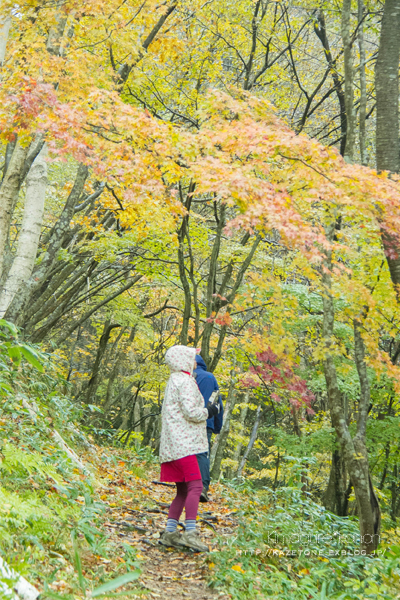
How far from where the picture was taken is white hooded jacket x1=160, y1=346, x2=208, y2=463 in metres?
3.99

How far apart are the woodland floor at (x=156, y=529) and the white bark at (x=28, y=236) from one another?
310cm

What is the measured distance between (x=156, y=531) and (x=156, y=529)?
94mm

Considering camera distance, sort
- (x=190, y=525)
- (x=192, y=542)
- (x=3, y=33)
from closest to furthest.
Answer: (x=192, y=542) < (x=190, y=525) < (x=3, y=33)

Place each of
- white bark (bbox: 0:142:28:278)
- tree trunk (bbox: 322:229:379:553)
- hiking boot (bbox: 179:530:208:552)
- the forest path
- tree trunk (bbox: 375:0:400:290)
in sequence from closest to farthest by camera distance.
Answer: the forest path < hiking boot (bbox: 179:530:208:552) < tree trunk (bbox: 322:229:379:553) < tree trunk (bbox: 375:0:400:290) < white bark (bbox: 0:142:28:278)

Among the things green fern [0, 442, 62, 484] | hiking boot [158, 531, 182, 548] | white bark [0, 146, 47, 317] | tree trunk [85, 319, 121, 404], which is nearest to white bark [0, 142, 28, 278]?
white bark [0, 146, 47, 317]

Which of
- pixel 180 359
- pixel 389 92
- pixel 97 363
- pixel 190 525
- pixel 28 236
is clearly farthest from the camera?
pixel 97 363

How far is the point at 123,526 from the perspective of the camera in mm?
4309

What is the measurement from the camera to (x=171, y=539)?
157 inches

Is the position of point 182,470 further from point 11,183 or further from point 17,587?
point 11,183

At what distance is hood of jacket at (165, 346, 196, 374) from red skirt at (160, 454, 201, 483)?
2.66 feet

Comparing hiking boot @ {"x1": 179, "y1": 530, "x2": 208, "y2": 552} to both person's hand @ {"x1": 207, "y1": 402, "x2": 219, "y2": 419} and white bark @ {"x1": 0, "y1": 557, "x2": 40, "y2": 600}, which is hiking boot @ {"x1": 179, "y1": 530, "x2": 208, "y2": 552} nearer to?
person's hand @ {"x1": 207, "y1": 402, "x2": 219, "y2": 419}

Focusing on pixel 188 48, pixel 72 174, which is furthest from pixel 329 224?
pixel 72 174

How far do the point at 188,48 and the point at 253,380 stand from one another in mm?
7623

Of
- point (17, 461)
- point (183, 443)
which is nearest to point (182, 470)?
point (183, 443)
